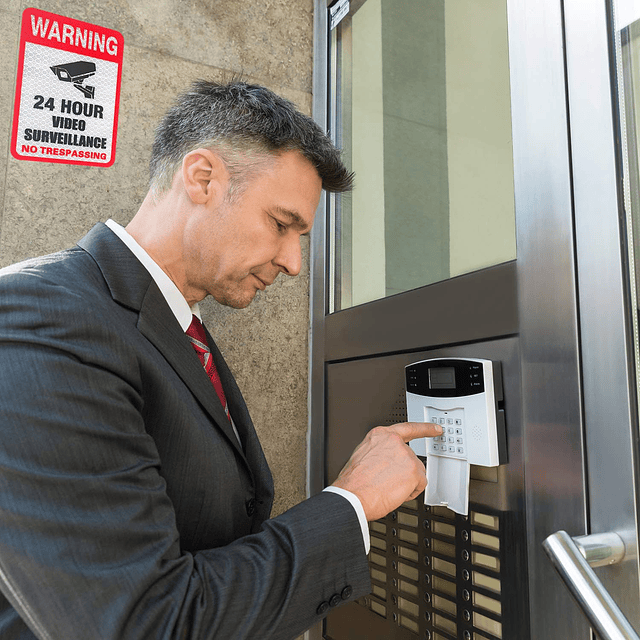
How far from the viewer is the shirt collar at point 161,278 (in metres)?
0.98

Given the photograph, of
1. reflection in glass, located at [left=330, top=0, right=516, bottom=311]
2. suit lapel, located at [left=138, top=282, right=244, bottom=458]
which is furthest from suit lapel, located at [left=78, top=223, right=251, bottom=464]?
reflection in glass, located at [left=330, top=0, right=516, bottom=311]

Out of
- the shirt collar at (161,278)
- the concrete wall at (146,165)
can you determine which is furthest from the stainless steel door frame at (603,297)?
the concrete wall at (146,165)

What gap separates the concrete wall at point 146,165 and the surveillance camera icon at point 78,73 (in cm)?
8

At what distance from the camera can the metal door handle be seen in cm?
64

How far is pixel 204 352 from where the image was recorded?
116cm

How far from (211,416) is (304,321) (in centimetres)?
70

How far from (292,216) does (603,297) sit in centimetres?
56

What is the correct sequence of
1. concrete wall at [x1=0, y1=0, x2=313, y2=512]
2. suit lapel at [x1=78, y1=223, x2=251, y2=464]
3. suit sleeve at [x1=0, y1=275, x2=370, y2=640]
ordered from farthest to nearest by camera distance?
concrete wall at [x1=0, y1=0, x2=313, y2=512]
suit lapel at [x1=78, y1=223, x2=251, y2=464]
suit sleeve at [x1=0, y1=275, x2=370, y2=640]

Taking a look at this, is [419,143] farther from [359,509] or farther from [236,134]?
[359,509]

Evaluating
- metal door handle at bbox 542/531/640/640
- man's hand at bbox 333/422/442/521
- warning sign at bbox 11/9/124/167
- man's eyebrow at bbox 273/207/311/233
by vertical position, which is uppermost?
warning sign at bbox 11/9/124/167

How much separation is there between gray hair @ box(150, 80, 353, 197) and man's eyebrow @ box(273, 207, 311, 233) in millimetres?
83

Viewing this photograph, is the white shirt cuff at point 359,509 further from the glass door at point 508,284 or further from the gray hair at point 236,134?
the gray hair at point 236,134

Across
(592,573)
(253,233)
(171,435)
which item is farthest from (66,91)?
(592,573)

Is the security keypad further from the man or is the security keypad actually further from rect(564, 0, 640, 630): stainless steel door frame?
rect(564, 0, 640, 630): stainless steel door frame
